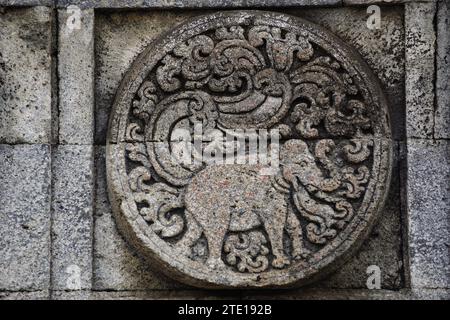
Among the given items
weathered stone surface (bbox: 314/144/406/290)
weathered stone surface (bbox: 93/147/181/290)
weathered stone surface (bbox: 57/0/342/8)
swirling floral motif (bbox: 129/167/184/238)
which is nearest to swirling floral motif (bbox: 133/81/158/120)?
swirling floral motif (bbox: 129/167/184/238)

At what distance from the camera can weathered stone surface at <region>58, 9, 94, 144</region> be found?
190 inches

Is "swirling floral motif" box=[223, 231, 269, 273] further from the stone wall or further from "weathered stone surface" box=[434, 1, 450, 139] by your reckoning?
"weathered stone surface" box=[434, 1, 450, 139]

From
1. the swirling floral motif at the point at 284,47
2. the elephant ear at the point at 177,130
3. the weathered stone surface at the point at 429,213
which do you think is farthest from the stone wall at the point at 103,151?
the elephant ear at the point at 177,130

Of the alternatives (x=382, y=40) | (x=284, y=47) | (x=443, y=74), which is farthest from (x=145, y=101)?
(x=443, y=74)

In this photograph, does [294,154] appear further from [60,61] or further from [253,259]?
[60,61]

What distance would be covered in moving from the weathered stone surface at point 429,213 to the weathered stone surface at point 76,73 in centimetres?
176

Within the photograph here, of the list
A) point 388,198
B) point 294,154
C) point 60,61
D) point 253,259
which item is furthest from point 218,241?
point 60,61

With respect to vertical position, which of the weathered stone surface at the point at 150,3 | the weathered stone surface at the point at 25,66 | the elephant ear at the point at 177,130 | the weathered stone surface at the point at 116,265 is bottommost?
the weathered stone surface at the point at 116,265

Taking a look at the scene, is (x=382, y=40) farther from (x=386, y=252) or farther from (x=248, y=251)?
(x=248, y=251)

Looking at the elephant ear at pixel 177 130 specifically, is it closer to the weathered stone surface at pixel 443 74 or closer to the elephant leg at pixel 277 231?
the elephant leg at pixel 277 231

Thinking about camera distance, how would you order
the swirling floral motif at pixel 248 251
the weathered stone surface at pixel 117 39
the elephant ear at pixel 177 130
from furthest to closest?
the weathered stone surface at pixel 117 39
the elephant ear at pixel 177 130
the swirling floral motif at pixel 248 251

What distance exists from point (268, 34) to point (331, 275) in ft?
4.43

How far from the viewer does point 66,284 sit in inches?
187

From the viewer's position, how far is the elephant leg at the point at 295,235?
185 inches
